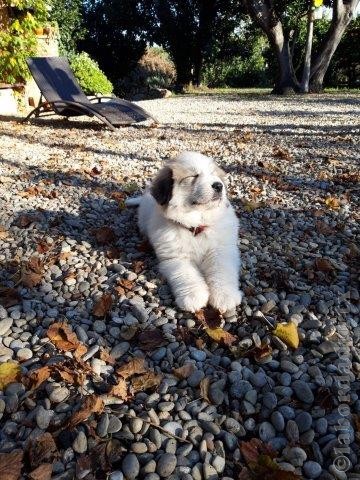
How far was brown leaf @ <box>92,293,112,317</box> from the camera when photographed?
2766 millimetres

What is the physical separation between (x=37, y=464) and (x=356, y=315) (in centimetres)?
214

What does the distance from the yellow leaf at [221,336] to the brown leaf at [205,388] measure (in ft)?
1.10

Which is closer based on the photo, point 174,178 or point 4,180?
point 174,178

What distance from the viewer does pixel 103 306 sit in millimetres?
2809

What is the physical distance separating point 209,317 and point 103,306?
0.75 meters

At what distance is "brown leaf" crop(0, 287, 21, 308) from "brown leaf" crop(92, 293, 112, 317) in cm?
58

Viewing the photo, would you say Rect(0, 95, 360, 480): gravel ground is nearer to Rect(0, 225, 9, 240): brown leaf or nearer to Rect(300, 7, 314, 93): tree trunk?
Rect(0, 225, 9, 240): brown leaf

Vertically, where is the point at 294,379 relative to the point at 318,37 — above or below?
below

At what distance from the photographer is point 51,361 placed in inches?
91.9

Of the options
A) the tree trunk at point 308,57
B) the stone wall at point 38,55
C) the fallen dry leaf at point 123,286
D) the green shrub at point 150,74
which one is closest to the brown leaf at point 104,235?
the fallen dry leaf at point 123,286

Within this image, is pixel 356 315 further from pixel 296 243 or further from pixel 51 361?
pixel 51 361

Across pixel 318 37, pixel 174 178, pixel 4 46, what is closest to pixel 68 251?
pixel 174 178

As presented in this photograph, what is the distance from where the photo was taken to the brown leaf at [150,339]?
247cm

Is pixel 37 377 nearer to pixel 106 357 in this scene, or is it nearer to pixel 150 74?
pixel 106 357
